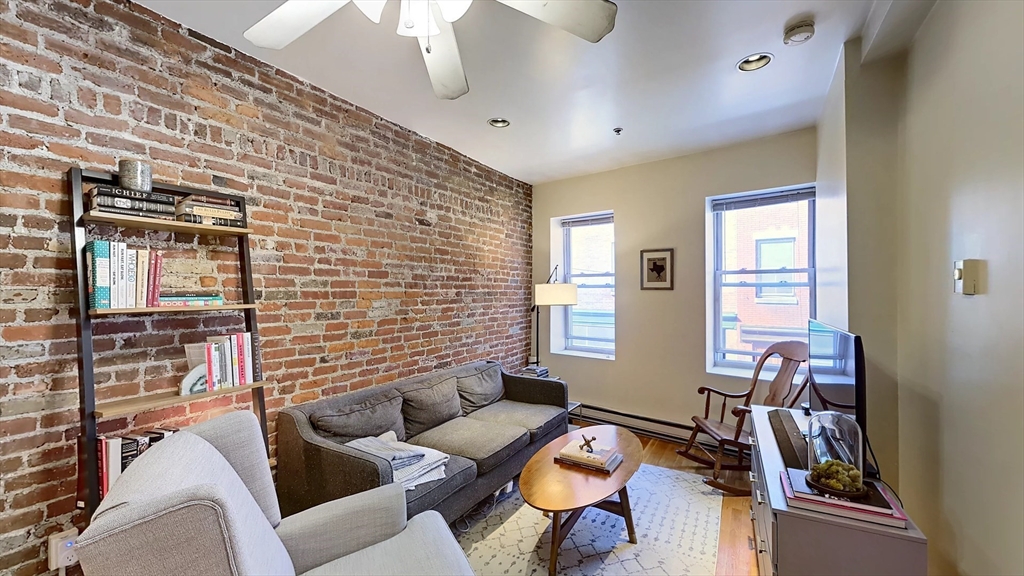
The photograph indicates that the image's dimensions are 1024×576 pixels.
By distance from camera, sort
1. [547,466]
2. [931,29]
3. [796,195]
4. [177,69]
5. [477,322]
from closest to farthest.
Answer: [931,29] → [177,69] → [547,466] → [796,195] → [477,322]

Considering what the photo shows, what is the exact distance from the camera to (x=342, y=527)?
1.53m

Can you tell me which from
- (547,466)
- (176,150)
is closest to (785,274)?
(547,466)

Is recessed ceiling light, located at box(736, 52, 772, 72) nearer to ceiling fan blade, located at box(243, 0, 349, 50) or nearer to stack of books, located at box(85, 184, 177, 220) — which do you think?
ceiling fan blade, located at box(243, 0, 349, 50)

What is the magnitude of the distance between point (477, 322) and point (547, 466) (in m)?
1.86

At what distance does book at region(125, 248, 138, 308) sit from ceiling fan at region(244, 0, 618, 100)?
1018 mm

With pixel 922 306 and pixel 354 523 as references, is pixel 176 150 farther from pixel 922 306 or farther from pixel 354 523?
pixel 922 306

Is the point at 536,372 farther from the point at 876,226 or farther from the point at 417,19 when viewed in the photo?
the point at 417,19

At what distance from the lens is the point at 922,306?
176 centimetres

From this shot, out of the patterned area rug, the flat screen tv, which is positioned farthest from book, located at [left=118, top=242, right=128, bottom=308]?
the flat screen tv

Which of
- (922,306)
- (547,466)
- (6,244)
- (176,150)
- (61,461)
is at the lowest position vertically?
(547,466)

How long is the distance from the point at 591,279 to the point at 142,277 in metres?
3.81

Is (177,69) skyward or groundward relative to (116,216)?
skyward

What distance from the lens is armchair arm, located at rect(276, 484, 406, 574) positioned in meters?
1.45

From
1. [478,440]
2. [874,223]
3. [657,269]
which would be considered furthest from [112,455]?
[657,269]
